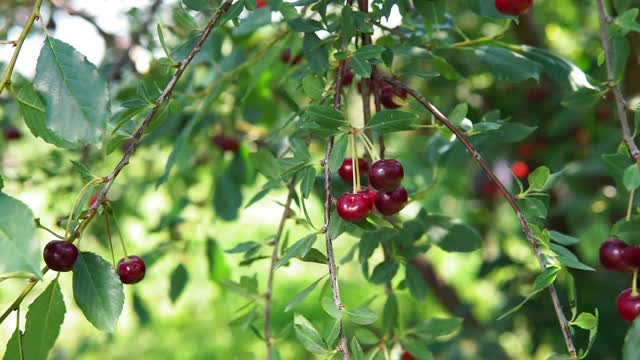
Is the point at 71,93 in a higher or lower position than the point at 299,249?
higher

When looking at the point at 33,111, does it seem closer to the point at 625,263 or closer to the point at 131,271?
the point at 131,271

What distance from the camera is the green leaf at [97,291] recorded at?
69cm

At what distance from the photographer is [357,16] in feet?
2.55

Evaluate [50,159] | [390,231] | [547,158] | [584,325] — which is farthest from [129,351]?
[584,325]

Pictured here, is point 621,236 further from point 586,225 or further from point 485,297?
point 485,297

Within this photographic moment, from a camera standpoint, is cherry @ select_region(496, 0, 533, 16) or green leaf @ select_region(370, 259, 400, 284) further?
green leaf @ select_region(370, 259, 400, 284)

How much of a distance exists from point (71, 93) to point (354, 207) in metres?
0.28

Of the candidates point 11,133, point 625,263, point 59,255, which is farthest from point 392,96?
point 11,133

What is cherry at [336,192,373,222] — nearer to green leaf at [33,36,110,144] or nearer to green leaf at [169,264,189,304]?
green leaf at [33,36,110,144]

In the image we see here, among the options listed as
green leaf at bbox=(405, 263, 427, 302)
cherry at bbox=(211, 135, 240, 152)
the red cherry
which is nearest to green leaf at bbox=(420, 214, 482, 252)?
green leaf at bbox=(405, 263, 427, 302)

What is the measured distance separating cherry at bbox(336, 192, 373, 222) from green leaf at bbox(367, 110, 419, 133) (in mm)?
72

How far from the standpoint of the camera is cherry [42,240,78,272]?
68 centimetres

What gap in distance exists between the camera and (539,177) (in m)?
0.78

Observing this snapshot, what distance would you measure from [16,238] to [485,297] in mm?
2971
